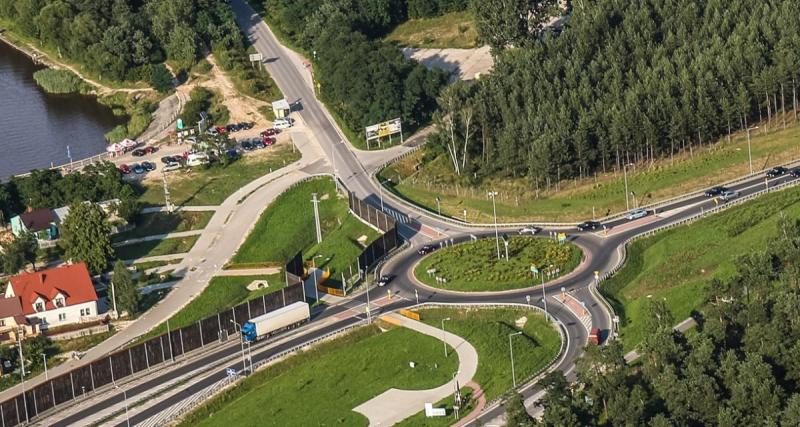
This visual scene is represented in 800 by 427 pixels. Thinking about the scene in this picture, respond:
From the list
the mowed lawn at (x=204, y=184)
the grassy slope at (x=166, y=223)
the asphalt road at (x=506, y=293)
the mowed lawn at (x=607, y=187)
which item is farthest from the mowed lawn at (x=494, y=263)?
the mowed lawn at (x=204, y=184)

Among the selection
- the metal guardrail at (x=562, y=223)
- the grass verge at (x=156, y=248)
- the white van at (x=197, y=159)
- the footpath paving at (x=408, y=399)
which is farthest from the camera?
the white van at (x=197, y=159)

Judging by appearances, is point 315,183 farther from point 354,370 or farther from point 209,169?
point 354,370

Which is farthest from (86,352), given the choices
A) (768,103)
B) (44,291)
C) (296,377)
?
(768,103)

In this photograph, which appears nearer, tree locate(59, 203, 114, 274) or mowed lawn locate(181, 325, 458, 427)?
mowed lawn locate(181, 325, 458, 427)

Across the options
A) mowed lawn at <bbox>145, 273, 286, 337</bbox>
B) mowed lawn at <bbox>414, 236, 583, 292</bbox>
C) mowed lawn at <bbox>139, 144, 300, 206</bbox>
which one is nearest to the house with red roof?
mowed lawn at <bbox>145, 273, 286, 337</bbox>

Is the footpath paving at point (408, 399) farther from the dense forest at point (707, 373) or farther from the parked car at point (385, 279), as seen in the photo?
the parked car at point (385, 279)

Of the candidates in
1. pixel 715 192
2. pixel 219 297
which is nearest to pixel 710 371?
pixel 715 192

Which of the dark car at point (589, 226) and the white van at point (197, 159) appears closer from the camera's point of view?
the dark car at point (589, 226)

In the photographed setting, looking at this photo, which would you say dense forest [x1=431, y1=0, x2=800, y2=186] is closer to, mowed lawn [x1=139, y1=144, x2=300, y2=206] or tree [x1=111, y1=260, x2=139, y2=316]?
mowed lawn [x1=139, y1=144, x2=300, y2=206]
